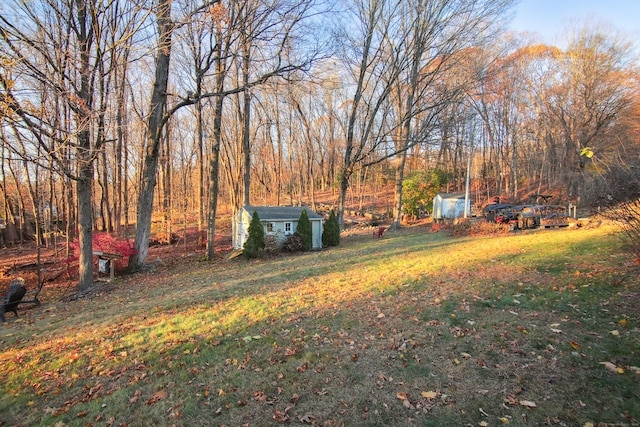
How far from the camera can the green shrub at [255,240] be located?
45.5 ft

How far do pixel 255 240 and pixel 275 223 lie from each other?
86.8 inches

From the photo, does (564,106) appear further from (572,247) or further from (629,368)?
(629,368)


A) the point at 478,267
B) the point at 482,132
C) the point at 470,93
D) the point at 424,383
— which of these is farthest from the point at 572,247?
the point at 482,132

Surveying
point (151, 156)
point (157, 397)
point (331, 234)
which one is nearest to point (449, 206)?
point (331, 234)

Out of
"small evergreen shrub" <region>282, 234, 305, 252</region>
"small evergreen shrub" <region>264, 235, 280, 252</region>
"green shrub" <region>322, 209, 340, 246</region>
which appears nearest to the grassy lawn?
"small evergreen shrub" <region>264, 235, 280, 252</region>

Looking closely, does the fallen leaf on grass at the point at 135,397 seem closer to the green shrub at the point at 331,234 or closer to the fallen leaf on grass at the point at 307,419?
the fallen leaf on grass at the point at 307,419

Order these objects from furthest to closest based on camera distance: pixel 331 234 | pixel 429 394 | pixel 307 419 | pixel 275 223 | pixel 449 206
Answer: pixel 449 206 → pixel 331 234 → pixel 275 223 → pixel 429 394 → pixel 307 419

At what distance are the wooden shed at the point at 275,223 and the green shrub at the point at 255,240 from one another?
1019 millimetres

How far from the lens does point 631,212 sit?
6312 millimetres

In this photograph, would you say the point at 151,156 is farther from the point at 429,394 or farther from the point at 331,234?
the point at 429,394

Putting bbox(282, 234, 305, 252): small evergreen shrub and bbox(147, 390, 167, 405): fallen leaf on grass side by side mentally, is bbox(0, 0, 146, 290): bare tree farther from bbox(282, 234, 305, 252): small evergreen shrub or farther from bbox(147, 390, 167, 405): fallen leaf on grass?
bbox(282, 234, 305, 252): small evergreen shrub

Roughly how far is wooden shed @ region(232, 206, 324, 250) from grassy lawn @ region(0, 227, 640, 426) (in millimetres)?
8381

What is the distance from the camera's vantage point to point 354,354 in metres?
4.07

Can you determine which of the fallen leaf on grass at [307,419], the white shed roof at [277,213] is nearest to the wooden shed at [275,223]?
the white shed roof at [277,213]
